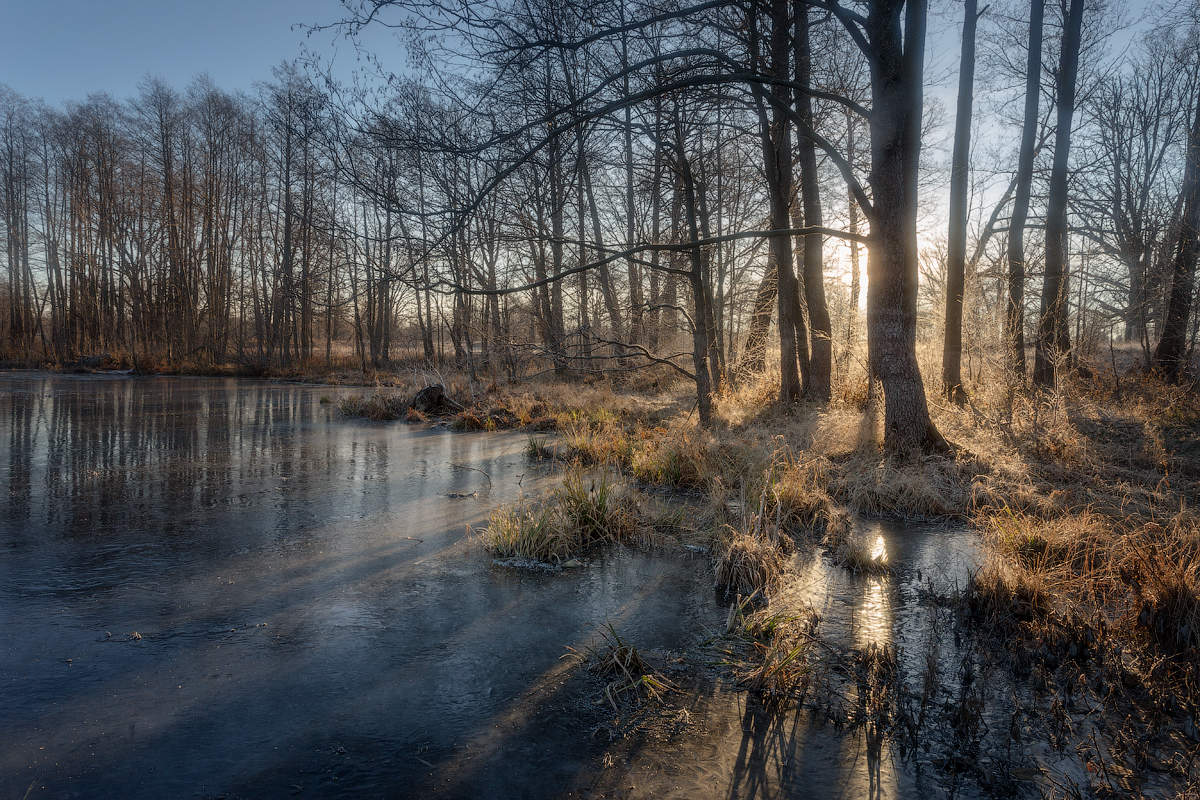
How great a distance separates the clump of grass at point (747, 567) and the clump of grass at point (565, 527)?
1.29 metres

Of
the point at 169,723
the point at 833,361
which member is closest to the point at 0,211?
the point at 833,361

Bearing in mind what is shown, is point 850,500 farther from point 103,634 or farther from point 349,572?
point 103,634

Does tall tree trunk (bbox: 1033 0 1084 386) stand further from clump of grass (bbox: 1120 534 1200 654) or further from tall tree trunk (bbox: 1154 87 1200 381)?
clump of grass (bbox: 1120 534 1200 654)

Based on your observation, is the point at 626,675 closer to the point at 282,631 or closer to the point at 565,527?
the point at 282,631

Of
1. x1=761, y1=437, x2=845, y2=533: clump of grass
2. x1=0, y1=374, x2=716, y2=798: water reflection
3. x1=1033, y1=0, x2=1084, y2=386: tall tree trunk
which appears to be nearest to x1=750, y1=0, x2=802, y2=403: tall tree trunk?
x1=1033, y1=0, x2=1084, y2=386: tall tree trunk

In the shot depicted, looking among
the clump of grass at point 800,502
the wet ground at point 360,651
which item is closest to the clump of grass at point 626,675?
the wet ground at point 360,651

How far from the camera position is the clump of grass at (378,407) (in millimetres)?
16125

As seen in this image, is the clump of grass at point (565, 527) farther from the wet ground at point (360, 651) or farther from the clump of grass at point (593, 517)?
the wet ground at point (360, 651)

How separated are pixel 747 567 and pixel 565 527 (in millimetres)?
1707

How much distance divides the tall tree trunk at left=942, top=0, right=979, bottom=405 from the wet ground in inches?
249

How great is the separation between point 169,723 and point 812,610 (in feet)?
11.8

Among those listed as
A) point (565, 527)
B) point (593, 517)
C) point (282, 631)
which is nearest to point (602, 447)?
point (593, 517)

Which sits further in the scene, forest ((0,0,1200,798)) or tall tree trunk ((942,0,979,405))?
tall tree trunk ((942,0,979,405))

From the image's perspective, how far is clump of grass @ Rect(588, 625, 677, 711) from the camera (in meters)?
3.33
